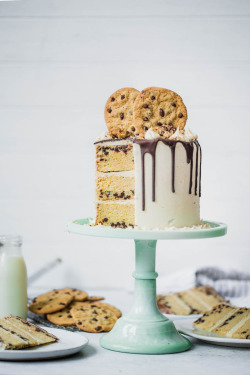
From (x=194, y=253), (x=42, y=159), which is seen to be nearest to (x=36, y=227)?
(x=42, y=159)

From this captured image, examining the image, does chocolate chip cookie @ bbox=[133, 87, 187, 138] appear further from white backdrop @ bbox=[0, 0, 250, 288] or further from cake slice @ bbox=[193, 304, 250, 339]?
white backdrop @ bbox=[0, 0, 250, 288]

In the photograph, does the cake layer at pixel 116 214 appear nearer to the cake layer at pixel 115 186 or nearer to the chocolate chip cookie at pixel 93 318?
the cake layer at pixel 115 186

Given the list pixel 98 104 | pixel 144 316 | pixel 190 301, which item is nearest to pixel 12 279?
pixel 144 316

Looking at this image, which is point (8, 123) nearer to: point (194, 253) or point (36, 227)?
point (36, 227)

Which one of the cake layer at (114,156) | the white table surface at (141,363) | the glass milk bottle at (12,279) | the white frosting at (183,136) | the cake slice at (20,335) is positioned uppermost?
the white frosting at (183,136)

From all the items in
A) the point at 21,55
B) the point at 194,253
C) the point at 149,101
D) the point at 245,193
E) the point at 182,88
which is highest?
the point at 21,55

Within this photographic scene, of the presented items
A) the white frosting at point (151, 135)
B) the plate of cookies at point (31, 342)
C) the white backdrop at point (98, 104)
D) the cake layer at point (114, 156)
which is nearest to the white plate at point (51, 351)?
the plate of cookies at point (31, 342)

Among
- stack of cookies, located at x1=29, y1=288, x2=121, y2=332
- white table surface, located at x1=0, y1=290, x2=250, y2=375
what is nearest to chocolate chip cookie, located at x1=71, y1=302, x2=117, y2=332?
stack of cookies, located at x1=29, y1=288, x2=121, y2=332
